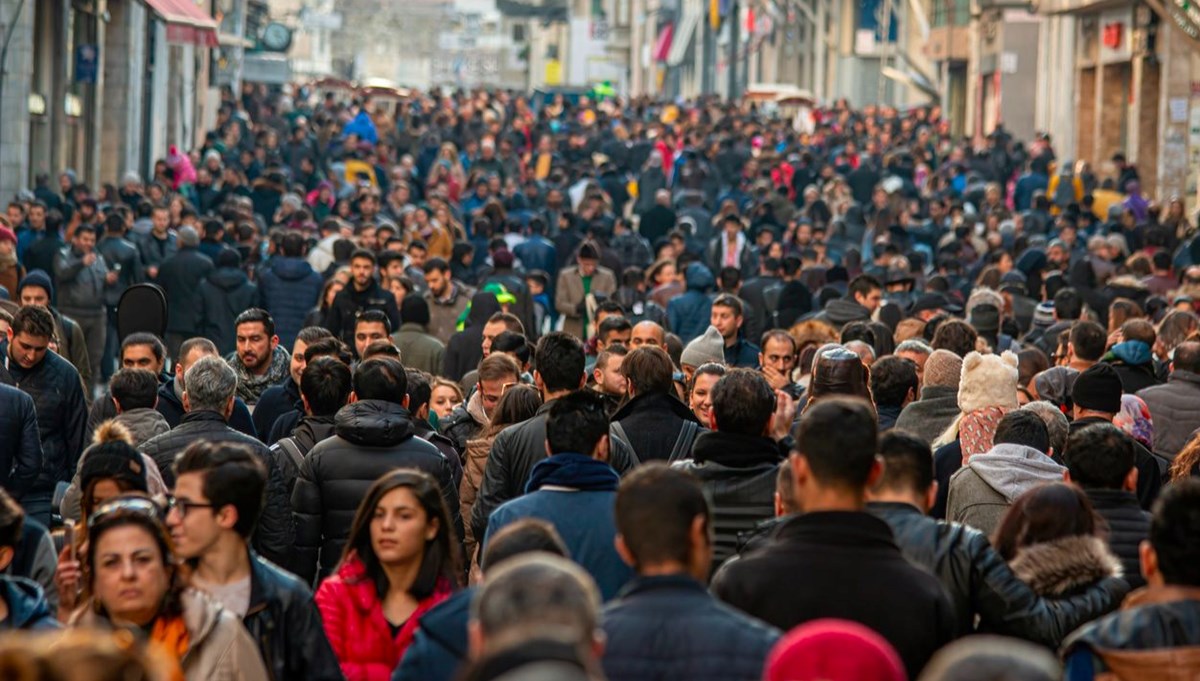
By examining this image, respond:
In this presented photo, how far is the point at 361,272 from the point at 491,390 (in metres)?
5.13

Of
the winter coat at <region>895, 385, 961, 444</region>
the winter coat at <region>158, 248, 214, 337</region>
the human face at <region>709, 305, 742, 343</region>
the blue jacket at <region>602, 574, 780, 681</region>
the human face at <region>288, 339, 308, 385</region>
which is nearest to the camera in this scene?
the blue jacket at <region>602, 574, 780, 681</region>

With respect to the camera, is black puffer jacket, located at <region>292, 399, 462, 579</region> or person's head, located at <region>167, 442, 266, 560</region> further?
black puffer jacket, located at <region>292, 399, 462, 579</region>

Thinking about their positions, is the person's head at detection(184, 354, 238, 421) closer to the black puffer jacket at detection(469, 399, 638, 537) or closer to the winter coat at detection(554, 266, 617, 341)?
the black puffer jacket at detection(469, 399, 638, 537)

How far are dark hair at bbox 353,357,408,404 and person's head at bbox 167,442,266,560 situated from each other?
224 centimetres

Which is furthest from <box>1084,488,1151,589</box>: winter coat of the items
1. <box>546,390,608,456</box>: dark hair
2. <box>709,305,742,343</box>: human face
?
<box>709,305,742,343</box>: human face

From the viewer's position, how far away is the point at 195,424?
8219mm

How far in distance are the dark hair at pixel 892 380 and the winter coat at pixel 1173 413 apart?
4.49 ft

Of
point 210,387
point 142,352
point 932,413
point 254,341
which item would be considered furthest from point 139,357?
point 932,413

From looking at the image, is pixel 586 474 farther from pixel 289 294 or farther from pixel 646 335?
pixel 289 294

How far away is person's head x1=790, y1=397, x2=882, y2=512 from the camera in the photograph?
5270mm

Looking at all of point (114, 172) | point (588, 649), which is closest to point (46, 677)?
point (588, 649)

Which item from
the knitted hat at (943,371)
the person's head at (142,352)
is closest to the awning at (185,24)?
the person's head at (142,352)

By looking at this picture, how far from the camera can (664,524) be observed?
4.79 metres

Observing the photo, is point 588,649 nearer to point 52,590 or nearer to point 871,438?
point 871,438
